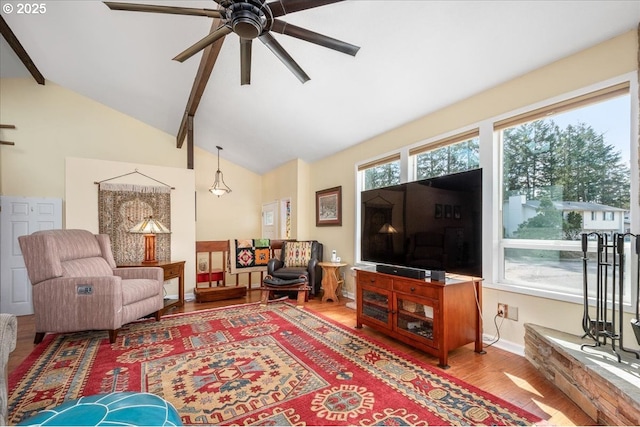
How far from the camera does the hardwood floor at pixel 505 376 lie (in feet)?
5.25

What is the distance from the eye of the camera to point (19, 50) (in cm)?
373

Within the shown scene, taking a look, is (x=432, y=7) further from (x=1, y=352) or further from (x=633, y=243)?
(x=1, y=352)

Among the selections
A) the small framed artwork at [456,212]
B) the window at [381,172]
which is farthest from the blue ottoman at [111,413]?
the window at [381,172]

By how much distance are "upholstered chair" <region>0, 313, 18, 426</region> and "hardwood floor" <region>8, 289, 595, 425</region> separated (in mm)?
1432

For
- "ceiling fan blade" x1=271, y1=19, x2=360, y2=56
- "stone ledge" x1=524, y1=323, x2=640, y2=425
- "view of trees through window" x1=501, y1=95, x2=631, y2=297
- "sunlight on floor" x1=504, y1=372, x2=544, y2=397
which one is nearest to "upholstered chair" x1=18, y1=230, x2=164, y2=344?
"ceiling fan blade" x1=271, y1=19, x2=360, y2=56


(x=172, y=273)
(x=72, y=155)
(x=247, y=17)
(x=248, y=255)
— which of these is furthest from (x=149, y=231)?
(x=247, y=17)

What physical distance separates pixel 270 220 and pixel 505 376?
5.12m

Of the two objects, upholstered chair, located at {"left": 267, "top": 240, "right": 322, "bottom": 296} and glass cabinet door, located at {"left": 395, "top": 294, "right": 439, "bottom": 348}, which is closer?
glass cabinet door, located at {"left": 395, "top": 294, "right": 439, "bottom": 348}

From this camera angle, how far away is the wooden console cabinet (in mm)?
2143

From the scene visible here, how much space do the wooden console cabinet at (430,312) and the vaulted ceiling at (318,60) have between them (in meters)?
1.81

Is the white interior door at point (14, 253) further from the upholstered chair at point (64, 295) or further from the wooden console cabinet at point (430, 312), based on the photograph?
the wooden console cabinet at point (430, 312)

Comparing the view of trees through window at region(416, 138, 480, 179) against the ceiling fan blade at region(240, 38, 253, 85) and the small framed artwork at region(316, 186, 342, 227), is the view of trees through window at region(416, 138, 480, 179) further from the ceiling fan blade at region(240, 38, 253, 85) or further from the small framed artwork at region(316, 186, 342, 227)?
the ceiling fan blade at region(240, 38, 253, 85)

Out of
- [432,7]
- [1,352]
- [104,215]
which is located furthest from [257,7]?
[104,215]

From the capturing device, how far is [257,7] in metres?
1.56
